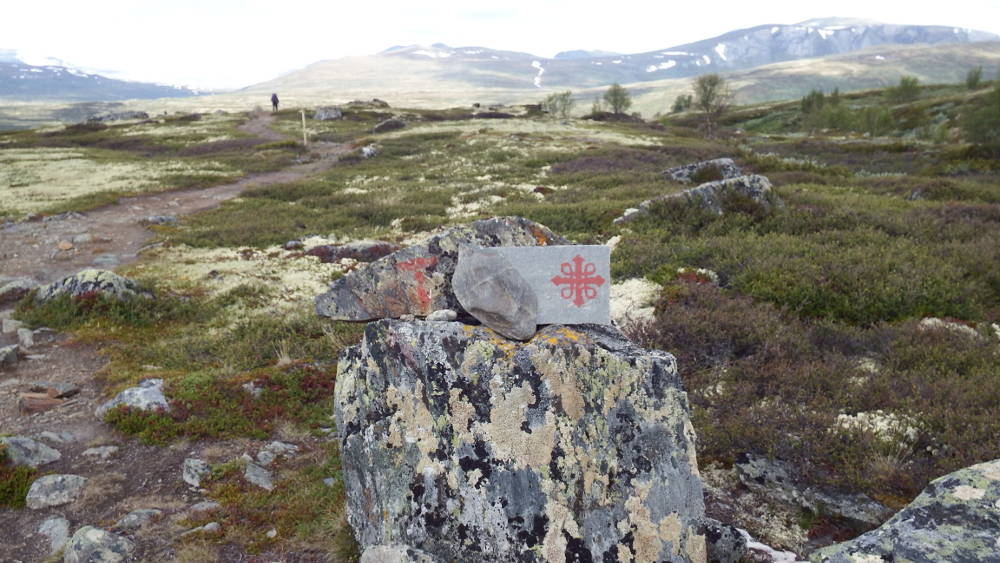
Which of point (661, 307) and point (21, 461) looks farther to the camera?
point (661, 307)

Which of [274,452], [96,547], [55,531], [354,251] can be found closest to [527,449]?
[96,547]

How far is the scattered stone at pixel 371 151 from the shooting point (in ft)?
A: 176

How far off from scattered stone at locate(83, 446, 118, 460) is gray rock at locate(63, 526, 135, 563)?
2.51 meters

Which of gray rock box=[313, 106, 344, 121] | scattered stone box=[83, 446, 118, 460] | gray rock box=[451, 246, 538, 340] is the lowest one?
scattered stone box=[83, 446, 118, 460]

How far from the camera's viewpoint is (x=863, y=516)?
6344mm

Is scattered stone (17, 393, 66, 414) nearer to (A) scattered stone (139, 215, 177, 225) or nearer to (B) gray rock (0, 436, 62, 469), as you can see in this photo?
(B) gray rock (0, 436, 62, 469)

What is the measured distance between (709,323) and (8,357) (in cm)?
1526

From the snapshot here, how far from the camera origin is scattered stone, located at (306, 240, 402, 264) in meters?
21.1

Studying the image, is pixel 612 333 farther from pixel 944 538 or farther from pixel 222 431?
pixel 222 431

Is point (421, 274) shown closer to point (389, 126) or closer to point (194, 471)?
point (194, 471)

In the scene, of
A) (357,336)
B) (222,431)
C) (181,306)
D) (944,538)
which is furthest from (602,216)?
(944,538)

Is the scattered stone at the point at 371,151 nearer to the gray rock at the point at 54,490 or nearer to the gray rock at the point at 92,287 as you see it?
the gray rock at the point at 92,287

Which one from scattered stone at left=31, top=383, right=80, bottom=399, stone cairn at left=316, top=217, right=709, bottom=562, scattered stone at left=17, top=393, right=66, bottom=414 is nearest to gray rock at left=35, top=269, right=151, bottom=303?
scattered stone at left=31, top=383, right=80, bottom=399

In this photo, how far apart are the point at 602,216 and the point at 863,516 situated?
17.8 m
